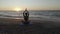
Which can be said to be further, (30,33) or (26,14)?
(26,14)

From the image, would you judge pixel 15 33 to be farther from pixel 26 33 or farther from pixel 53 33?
pixel 53 33

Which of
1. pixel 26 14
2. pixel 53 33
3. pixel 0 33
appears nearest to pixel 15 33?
pixel 0 33

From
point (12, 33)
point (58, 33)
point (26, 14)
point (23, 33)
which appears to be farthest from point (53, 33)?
point (26, 14)

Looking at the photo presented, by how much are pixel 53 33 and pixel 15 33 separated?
107 inches

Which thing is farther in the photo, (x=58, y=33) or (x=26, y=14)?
(x=26, y=14)

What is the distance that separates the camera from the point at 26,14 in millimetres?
19109

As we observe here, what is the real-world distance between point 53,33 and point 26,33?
1.94 metres

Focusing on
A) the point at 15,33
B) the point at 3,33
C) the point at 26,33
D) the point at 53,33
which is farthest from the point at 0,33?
the point at 53,33

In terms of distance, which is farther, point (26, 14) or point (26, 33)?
point (26, 14)

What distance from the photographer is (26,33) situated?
11.5m

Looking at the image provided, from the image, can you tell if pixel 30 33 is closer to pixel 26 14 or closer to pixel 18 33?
pixel 18 33

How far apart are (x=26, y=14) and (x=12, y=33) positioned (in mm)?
8001

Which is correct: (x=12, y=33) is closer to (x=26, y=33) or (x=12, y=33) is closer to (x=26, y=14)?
(x=26, y=33)

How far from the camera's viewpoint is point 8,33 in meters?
11.3
